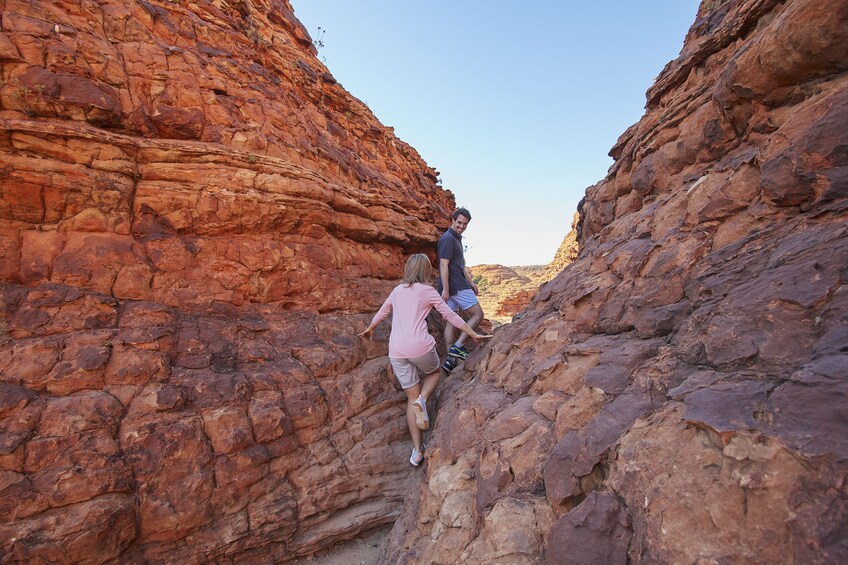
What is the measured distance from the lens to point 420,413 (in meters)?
5.11

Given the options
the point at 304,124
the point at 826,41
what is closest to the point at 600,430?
the point at 826,41

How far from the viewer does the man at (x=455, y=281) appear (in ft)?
21.6

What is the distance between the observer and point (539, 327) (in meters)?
4.91

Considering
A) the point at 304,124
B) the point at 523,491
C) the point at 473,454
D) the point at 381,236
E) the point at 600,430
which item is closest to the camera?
the point at 600,430

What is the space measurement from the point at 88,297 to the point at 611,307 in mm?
6313

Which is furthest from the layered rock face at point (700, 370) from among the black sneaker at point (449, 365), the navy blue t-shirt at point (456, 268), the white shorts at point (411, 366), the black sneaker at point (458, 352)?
the navy blue t-shirt at point (456, 268)

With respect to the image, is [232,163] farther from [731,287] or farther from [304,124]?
[731,287]

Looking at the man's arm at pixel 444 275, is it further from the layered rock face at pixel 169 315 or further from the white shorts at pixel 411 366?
the white shorts at pixel 411 366

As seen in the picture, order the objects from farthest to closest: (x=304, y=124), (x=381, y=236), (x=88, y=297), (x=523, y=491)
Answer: (x=381, y=236), (x=304, y=124), (x=88, y=297), (x=523, y=491)

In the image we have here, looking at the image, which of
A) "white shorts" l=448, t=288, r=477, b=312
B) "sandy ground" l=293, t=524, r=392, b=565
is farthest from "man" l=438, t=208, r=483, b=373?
"sandy ground" l=293, t=524, r=392, b=565

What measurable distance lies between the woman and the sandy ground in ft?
3.63

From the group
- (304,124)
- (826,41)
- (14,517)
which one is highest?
(304,124)

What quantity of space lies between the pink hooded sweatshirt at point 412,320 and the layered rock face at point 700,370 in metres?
0.94

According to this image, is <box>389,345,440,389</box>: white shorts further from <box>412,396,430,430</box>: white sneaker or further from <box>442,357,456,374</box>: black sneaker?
<box>442,357,456,374</box>: black sneaker
